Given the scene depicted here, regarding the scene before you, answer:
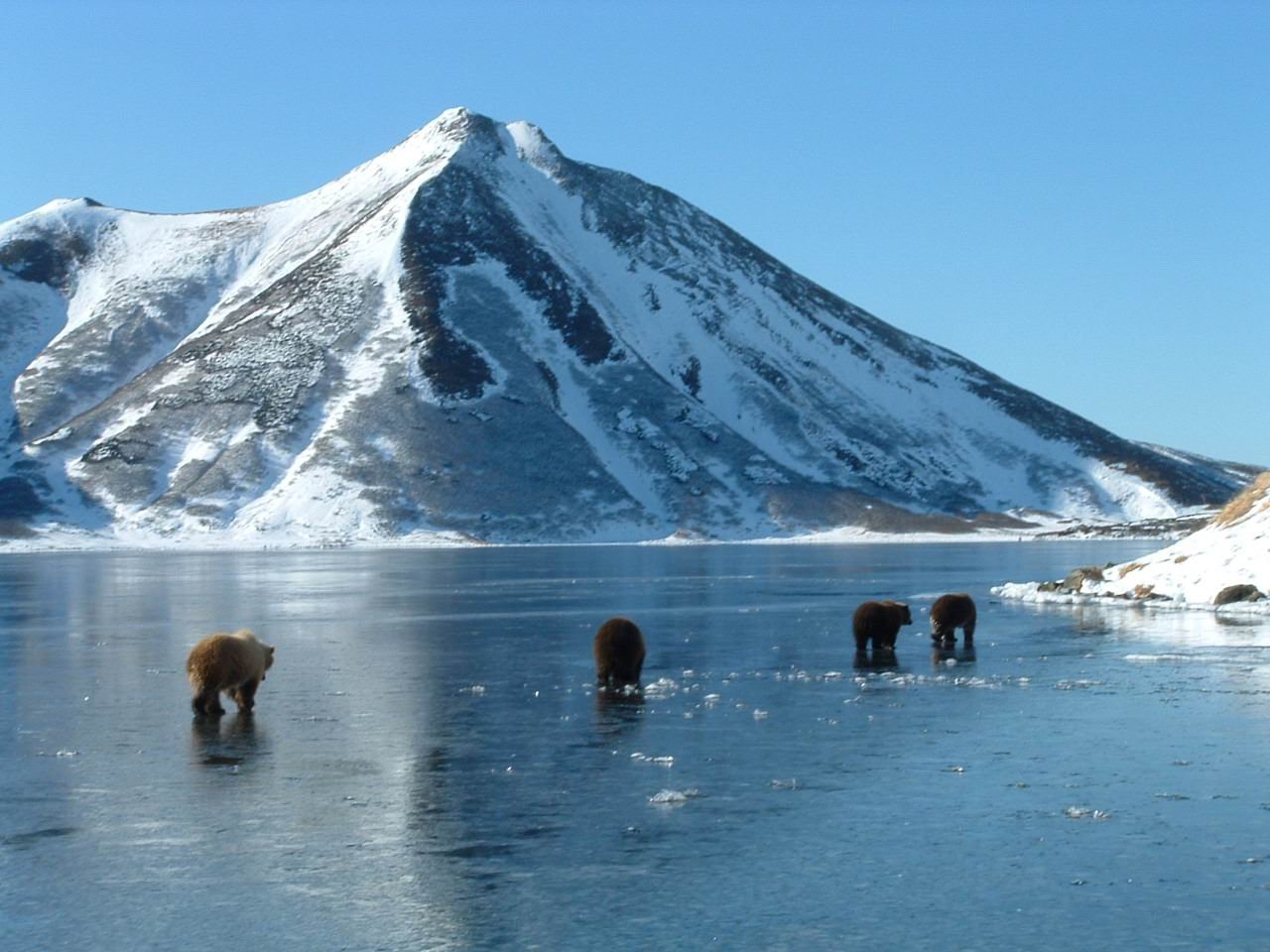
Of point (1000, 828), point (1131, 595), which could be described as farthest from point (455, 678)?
point (1131, 595)

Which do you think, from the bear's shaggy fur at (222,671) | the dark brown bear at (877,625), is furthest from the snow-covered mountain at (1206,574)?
the bear's shaggy fur at (222,671)

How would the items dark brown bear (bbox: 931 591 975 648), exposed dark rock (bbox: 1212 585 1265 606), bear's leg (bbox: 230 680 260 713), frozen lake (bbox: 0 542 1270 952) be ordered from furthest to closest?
exposed dark rock (bbox: 1212 585 1265 606)
dark brown bear (bbox: 931 591 975 648)
bear's leg (bbox: 230 680 260 713)
frozen lake (bbox: 0 542 1270 952)

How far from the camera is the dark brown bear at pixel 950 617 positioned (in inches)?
1443

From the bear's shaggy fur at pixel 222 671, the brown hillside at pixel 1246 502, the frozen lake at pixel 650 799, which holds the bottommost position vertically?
the frozen lake at pixel 650 799

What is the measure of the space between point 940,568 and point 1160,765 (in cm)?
7212

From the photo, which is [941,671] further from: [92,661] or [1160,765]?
[92,661]

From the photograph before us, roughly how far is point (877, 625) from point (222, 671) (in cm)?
1636

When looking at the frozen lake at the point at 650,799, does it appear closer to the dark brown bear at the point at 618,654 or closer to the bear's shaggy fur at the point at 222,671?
the bear's shaggy fur at the point at 222,671

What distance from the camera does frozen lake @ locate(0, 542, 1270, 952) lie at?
12.9 meters

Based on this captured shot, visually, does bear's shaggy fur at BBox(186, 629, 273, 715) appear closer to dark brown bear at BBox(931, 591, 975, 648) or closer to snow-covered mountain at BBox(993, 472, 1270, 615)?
dark brown bear at BBox(931, 591, 975, 648)

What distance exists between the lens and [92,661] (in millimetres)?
34531

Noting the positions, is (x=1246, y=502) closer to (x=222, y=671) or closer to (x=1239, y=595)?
(x=1239, y=595)

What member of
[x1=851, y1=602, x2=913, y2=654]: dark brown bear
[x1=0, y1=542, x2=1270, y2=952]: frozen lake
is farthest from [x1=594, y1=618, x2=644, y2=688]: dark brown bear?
[x1=851, y1=602, x2=913, y2=654]: dark brown bear

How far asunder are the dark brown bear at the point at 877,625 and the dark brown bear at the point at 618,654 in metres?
7.97
